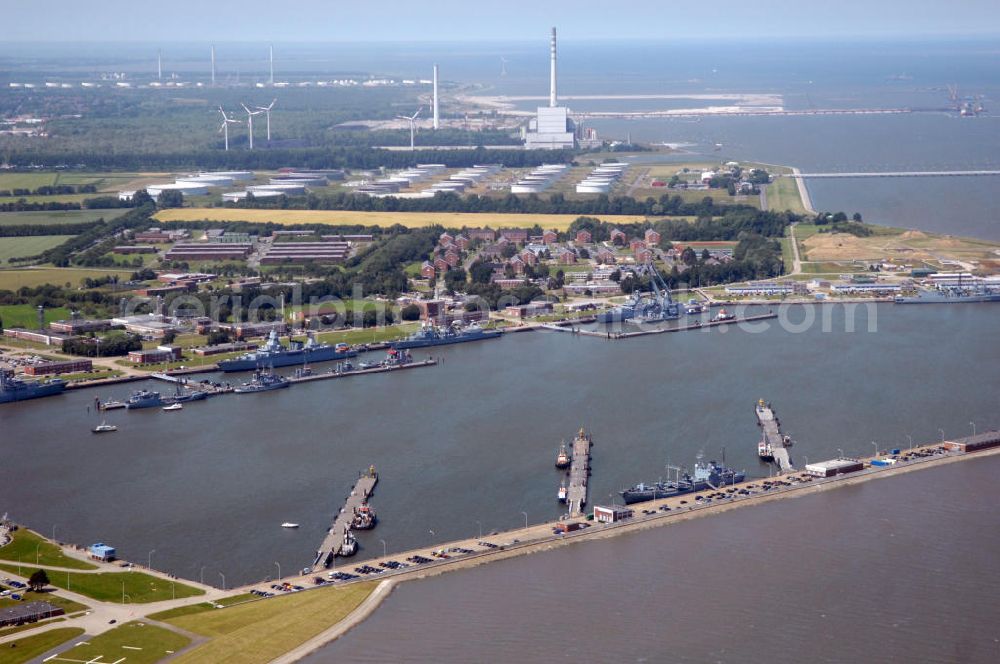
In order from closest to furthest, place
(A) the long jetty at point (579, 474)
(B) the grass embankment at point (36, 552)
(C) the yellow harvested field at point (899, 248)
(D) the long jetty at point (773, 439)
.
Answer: (B) the grass embankment at point (36, 552) < (A) the long jetty at point (579, 474) < (D) the long jetty at point (773, 439) < (C) the yellow harvested field at point (899, 248)

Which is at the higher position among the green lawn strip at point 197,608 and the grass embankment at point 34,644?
the green lawn strip at point 197,608

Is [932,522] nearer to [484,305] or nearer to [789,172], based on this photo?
[484,305]

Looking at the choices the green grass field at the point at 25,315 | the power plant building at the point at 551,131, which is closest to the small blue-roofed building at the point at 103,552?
the green grass field at the point at 25,315

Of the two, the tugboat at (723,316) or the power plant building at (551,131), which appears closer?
the tugboat at (723,316)

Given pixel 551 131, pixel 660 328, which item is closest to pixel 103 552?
pixel 660 328

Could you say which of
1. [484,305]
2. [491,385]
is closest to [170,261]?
[484,305]

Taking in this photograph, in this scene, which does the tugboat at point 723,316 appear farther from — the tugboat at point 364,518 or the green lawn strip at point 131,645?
the green lawn strip at point 131,645
